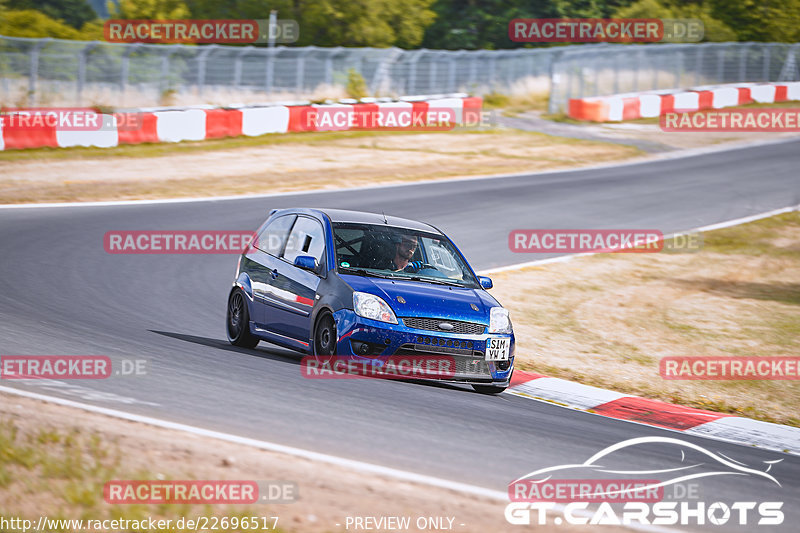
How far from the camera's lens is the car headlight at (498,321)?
30.7ft

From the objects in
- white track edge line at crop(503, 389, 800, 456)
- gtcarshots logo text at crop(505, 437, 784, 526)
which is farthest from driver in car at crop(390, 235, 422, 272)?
gtcarshots logo text at crop(505, 437, 784, 526)

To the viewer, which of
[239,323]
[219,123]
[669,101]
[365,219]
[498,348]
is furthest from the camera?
[669,101]

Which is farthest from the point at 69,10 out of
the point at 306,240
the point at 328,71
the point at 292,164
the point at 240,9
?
the point at 306,240

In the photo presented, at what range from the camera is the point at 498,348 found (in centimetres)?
936

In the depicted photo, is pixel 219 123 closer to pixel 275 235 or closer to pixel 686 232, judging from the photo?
pixel 686 232

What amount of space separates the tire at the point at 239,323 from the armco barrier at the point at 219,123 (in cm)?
1632

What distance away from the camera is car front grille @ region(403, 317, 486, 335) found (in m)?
9.01

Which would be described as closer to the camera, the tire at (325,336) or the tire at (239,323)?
the tire at (325,336)

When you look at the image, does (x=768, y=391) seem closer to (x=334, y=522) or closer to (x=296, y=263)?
(x=296, y=263)

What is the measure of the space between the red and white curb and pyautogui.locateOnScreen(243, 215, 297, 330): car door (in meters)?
2.57

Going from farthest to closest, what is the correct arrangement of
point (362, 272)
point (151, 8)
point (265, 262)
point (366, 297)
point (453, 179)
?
point (151, 8) < point (453, 179) < point (265, 262) < point (362, 272) < point (366, 297)

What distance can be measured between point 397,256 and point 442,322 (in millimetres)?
1196

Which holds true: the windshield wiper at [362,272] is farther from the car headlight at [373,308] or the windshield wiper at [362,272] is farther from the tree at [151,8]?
the tree at [151,8]

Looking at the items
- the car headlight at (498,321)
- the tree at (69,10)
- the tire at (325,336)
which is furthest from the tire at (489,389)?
the tree at (69,10)
